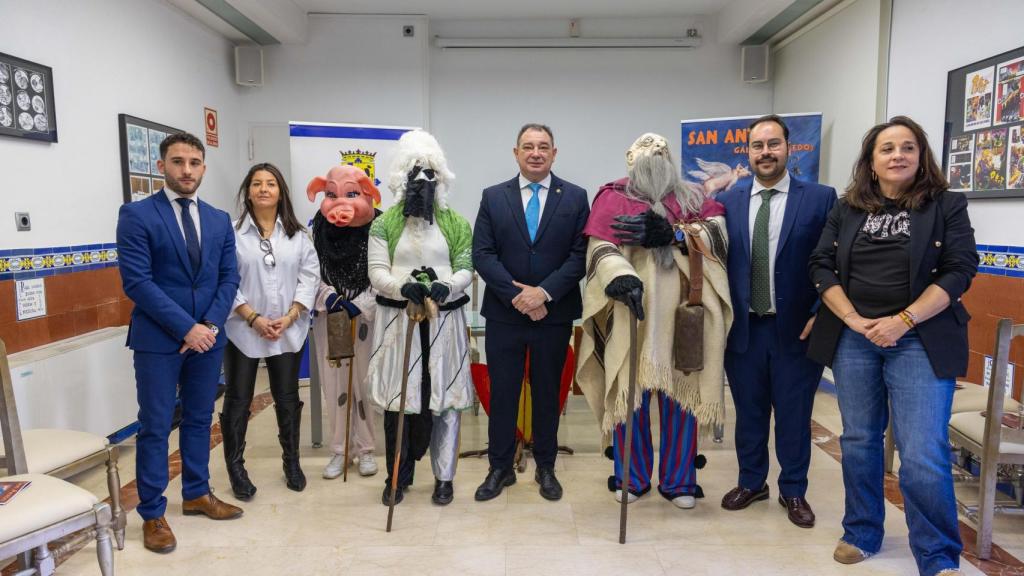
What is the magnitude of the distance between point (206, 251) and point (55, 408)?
52.4 inches

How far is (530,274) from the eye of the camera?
281cm

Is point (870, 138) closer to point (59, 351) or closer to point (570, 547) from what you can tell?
point (570, 547)

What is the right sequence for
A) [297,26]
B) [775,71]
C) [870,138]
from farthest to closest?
[775,71] < [297,26] < [870,138]

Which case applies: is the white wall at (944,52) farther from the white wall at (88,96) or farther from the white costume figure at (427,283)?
the white wall at (88,96)

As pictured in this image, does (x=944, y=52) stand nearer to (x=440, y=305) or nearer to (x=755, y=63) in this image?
(x=755, y=63)

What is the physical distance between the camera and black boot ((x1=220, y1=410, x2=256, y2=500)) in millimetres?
2928

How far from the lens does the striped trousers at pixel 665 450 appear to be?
9.14 feet

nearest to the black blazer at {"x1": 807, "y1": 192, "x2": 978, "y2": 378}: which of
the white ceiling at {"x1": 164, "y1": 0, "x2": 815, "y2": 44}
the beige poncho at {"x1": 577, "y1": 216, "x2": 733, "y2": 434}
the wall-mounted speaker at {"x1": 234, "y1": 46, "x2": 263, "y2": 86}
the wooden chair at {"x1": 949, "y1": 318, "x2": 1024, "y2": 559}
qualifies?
the wooden chair at {"x1": 949, "y1": 318, "x2": 1024, "y2": 559}

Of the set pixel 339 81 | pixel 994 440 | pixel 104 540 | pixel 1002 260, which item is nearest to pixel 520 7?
pixel 339 81

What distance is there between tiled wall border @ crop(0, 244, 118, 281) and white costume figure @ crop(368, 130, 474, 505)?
1696mm

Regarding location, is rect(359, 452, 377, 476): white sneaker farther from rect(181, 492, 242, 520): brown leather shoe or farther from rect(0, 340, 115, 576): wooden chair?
rect(0, 340, 115, 576): wooden chair

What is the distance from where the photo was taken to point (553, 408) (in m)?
2.94

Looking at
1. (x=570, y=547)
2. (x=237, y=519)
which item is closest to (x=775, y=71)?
(x=570, y=547)

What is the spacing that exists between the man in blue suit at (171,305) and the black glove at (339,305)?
488 mm
